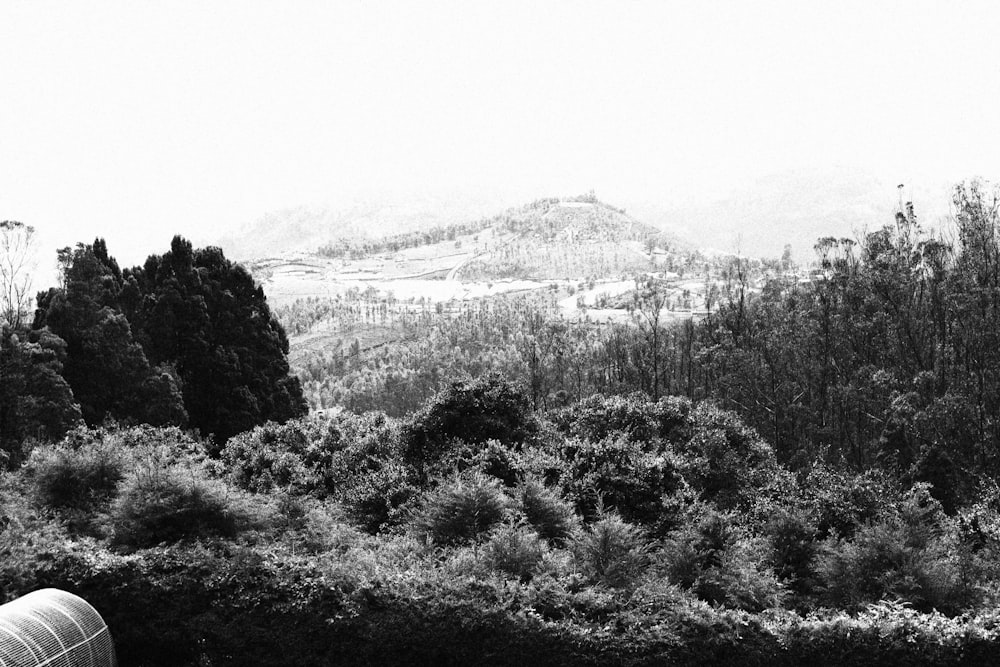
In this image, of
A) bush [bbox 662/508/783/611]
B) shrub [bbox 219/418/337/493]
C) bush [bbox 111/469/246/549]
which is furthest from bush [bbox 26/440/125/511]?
bush [bbox 662/508/783/611]

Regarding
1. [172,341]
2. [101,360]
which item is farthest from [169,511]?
[172,341]

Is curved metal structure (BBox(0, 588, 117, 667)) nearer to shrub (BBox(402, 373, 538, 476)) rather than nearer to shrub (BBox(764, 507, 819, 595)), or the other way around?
shrub (BBox(402, 373, 538, 476))

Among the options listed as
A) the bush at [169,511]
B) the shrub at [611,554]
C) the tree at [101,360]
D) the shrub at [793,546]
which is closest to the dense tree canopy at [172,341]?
the tree at [101,360]

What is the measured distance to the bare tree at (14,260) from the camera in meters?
29.2

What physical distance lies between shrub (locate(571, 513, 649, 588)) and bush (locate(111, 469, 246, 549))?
6.35 metres

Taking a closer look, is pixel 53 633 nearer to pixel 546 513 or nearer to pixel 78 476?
pixel 78 476

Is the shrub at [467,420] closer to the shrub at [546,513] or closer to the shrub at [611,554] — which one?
the shrub at [546,513]

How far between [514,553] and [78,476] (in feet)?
31.6

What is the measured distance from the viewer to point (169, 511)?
14555 millimetres

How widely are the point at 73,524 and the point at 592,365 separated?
2305 inches

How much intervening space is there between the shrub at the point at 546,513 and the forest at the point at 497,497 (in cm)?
4

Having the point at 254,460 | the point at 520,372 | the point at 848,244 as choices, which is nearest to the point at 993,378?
the point at 848,244

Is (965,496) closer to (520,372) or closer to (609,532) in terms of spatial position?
(609,532)

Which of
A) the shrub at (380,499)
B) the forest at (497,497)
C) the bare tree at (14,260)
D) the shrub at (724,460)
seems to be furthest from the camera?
the bare tree at (14,260)
